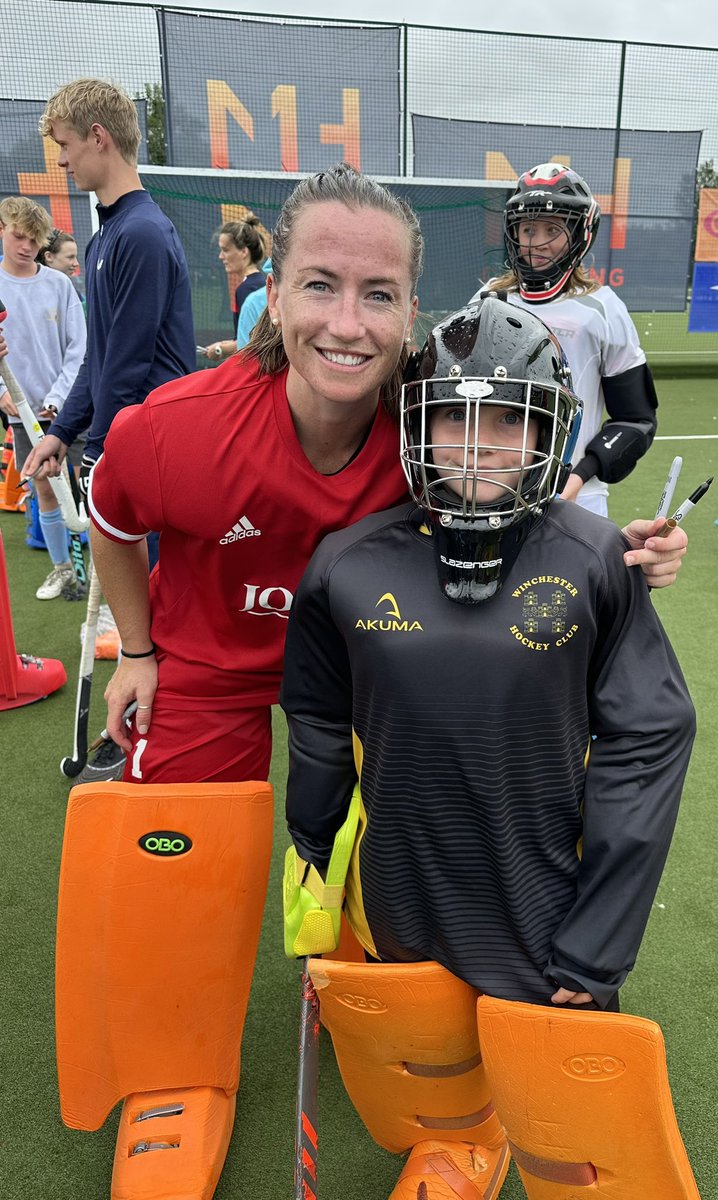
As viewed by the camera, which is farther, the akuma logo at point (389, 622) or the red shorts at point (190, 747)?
the red shorts at point (190, 747)

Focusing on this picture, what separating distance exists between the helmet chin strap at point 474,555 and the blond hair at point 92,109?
231 cm

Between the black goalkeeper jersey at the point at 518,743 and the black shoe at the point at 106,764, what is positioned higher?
the black goalkeeper jersey at the point at 518,743

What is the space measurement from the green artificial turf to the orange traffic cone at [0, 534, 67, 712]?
0.22 ft

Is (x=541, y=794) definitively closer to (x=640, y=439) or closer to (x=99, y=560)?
(x=99, y=560)

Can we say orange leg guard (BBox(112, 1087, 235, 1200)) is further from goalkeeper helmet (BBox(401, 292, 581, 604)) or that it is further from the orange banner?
the orange banner

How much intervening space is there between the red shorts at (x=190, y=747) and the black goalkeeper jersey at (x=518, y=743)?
0.51 meters

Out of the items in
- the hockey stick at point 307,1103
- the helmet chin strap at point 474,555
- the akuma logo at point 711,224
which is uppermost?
the akuma logo at point 711,224

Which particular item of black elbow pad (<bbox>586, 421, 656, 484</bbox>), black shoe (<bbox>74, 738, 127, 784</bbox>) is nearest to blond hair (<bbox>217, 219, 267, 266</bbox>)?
black elbow pad (<bbox>586, 421, 656, 484</bbox>)

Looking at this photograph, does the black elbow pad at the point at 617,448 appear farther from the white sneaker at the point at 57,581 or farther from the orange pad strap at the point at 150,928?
the white sneaker at the point at 57,581

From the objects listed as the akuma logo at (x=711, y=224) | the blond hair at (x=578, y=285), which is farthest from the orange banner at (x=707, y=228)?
the blond hair at (x=578, y=285)

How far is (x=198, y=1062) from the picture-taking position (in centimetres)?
190

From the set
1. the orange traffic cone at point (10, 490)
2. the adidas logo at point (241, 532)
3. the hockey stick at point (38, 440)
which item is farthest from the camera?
the orange traffic cone at point (10, 490)

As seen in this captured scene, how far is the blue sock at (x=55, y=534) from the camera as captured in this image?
5.25 metres

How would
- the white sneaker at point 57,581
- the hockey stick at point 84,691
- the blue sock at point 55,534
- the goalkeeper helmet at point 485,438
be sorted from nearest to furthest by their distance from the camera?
the goalkeeper helmet at point 485,438, the hockey stick at point 84,691, the blue sock at point 55,534, the white sneaker at point 57,581
